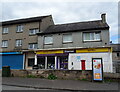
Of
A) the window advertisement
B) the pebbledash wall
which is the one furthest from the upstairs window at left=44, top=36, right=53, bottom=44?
the window advertisement

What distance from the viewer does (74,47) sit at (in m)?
17.8

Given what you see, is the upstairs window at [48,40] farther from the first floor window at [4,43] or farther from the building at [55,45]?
the first floor window at [4,43]

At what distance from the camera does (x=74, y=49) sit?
58.3ft

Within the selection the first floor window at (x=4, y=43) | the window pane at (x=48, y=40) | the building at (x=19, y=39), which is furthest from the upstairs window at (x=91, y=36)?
the first floor window at (x=4, y=43)

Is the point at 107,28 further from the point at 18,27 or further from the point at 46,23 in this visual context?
the point at 18,27

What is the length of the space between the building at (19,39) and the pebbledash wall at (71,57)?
2358mm

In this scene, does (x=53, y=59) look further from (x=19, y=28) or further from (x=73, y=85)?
(x=73, y=85)

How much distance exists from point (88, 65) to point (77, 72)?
4896 millimetres

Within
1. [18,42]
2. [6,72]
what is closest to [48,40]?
[18,42]

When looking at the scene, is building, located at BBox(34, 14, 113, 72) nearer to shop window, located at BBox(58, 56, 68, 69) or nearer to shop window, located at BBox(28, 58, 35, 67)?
shop window, located at BBox(58, 56, 68, 69)

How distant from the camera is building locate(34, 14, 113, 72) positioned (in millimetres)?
16837

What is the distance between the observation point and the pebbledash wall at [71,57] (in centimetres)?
1619

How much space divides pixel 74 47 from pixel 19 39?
11.5m

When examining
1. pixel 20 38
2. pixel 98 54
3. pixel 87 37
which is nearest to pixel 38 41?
pixel 20 38
